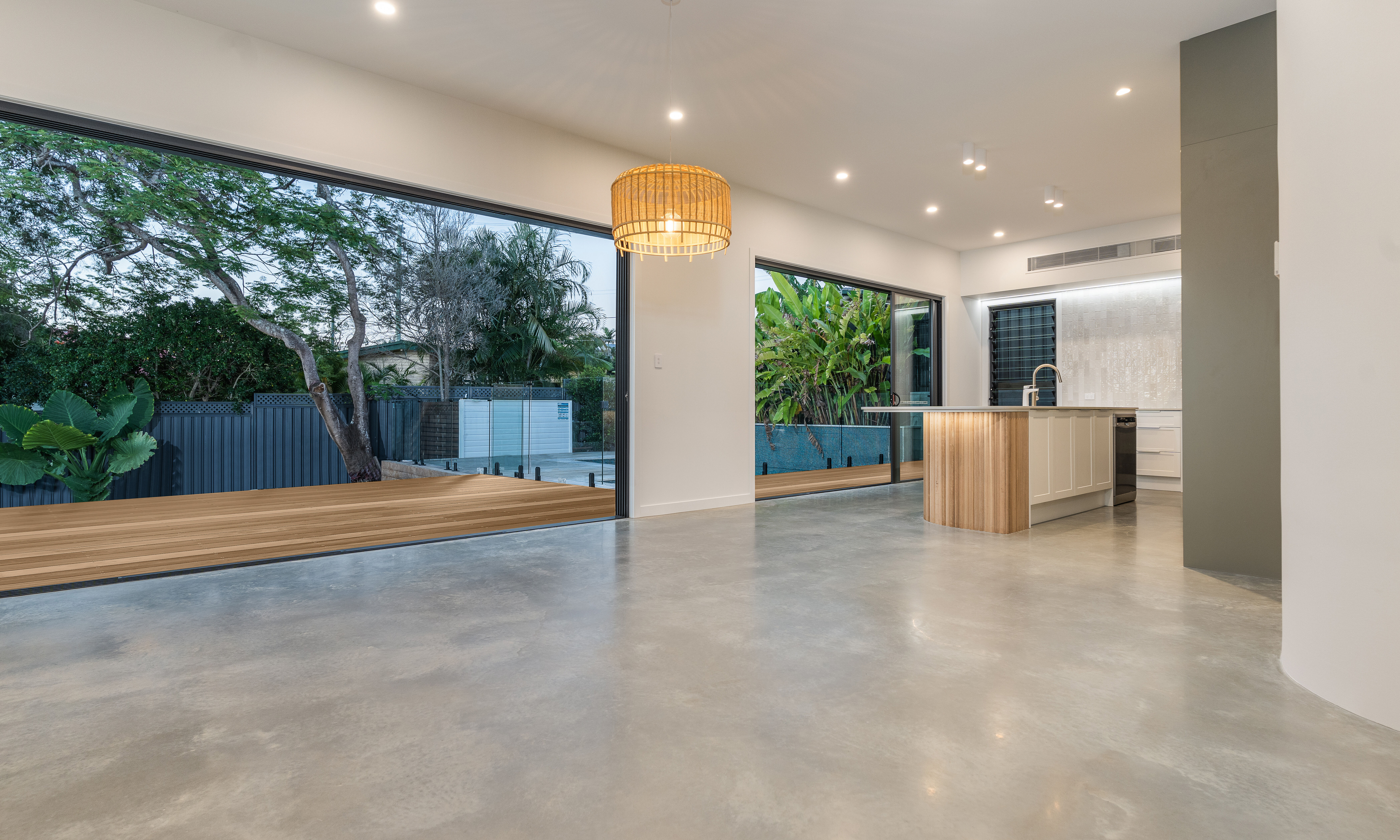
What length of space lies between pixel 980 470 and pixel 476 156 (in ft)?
13.6

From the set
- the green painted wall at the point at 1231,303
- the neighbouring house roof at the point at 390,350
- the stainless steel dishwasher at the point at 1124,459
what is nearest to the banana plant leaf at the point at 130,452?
the neighbouring house roof at the point at 390,350

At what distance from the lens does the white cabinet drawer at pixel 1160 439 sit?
7051 millimetres

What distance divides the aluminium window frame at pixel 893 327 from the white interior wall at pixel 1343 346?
468 centimetres

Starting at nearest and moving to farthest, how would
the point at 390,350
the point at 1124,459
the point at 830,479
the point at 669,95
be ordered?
the point at 669,95
the point at 1124,459
the point at 390,350
the point at 830,479

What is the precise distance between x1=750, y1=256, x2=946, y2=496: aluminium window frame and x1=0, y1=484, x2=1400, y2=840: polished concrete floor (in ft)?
13.4

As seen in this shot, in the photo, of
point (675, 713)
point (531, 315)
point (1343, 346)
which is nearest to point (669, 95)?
point (1343, 346)

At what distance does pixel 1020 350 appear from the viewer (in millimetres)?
8469

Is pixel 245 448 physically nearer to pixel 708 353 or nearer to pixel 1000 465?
pixel 708 353

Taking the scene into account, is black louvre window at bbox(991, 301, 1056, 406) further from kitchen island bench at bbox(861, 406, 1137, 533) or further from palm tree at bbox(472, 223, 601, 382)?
palm tree at bbox(472, 223, 601, 382)

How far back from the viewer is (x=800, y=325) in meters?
8.67

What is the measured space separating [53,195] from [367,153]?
3.64 meters

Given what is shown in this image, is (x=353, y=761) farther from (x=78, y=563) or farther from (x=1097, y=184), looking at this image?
(x=1097, y=184)

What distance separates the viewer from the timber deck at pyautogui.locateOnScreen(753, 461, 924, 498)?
707 centimetres

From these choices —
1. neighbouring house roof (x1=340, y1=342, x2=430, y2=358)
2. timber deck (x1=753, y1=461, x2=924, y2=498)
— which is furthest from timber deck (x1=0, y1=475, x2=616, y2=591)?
timber deck (x1=753, y1=461, x2=924, y2=498)
